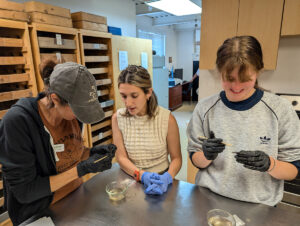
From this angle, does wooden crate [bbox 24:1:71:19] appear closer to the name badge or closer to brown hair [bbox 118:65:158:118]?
brown hair [bbox 118:65:158:118]

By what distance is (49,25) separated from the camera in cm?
208

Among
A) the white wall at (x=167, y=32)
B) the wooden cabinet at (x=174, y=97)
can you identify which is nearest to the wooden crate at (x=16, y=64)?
the white wall at (x=167, y=32)

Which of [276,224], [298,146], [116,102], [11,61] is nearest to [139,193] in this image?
[276,224]

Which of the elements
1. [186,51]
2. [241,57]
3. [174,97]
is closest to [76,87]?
[241,57]

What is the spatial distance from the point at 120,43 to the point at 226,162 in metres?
2.52

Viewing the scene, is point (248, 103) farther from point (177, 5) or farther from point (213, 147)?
point (177, 5)

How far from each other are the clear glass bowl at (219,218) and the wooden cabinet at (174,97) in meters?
5.57

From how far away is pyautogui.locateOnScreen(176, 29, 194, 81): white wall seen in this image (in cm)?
804

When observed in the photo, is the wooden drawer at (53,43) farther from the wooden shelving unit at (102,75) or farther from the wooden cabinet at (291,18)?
the wooden cabinet at (291,18)

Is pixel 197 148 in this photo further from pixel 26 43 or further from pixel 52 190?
pixel 26 43

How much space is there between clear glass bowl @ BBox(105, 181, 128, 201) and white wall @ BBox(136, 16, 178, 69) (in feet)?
17.4

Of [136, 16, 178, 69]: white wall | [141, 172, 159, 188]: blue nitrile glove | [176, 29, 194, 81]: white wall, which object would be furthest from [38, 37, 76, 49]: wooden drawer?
[176, 29, 194, 81]: white wall

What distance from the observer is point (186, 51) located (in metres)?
8.23

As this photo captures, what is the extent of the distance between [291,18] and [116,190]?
1.86 meters
